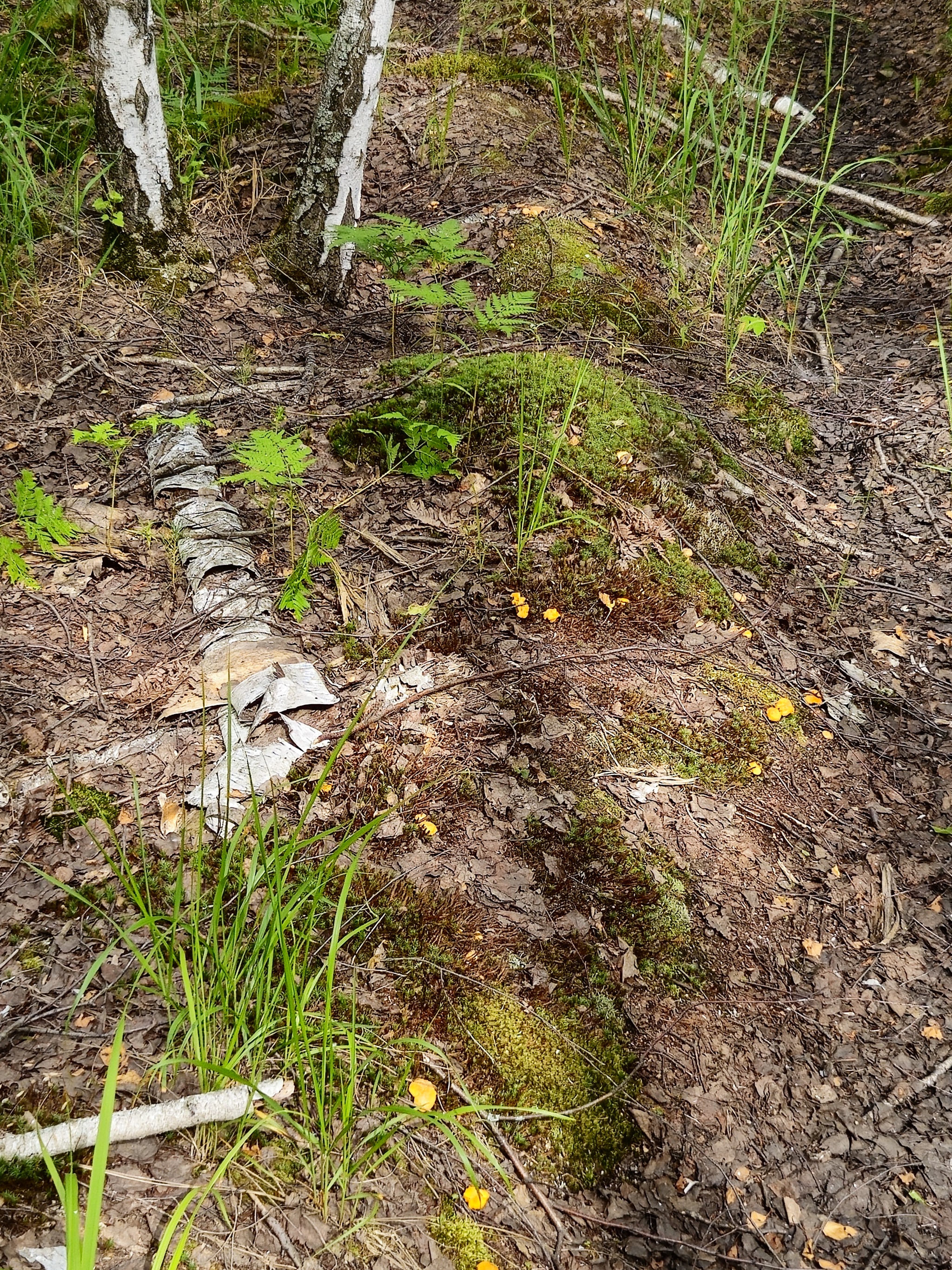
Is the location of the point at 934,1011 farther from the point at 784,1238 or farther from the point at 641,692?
the point at 641,692

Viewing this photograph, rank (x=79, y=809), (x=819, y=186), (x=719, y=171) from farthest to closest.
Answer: (x=819, y=186), (x=719, y=171), (x=79, y=809)

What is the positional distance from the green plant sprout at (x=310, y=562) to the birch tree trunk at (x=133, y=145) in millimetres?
2000

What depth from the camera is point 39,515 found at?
2695 millimetres

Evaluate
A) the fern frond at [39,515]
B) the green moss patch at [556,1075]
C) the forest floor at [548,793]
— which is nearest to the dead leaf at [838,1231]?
the forest floor at [548,793]

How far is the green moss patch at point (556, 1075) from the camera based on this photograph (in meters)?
1.95

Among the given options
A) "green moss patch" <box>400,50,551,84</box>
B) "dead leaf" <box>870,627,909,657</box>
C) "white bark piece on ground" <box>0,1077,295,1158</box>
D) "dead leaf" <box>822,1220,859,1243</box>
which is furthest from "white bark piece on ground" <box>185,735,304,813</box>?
"green moss patch" <box>400,50,551,84</box>

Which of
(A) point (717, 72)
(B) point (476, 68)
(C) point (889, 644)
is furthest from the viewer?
(A) point (717, 72)

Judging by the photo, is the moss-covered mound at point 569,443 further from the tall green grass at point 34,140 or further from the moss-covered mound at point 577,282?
the tall green grass at point 34,140

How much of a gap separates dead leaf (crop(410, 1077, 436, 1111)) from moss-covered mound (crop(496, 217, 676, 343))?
3472 mm

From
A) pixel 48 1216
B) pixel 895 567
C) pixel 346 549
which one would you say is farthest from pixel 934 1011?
pixel 346 549

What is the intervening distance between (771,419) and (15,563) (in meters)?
3.49

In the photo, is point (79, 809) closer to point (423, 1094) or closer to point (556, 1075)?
point (423, 1094)

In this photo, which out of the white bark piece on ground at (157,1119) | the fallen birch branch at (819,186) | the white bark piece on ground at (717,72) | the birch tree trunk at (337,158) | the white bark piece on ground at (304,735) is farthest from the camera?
the white bark piece on ground at (717,72)

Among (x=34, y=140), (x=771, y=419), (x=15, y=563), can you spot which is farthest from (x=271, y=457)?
(x=771, y=419)
